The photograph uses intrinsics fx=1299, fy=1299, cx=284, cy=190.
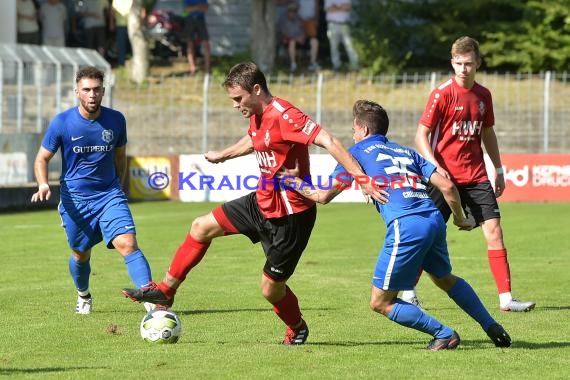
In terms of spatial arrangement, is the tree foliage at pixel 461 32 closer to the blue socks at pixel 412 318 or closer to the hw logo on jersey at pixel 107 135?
the hw logo on jersey at pixel 107 135

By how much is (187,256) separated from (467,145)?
2.93 metres

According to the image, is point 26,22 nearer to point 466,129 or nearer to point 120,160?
point 120,160

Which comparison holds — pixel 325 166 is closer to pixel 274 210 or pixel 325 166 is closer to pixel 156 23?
pixel 156 23

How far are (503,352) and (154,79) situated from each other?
24.7m

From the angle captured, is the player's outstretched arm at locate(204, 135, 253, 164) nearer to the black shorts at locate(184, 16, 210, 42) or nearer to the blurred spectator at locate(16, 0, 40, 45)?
the blurred spectator at locate(16, 0, 40, 45)

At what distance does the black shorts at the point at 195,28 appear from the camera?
113 feet

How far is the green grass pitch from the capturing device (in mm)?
Result: 8031

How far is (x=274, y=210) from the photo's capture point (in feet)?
29.3

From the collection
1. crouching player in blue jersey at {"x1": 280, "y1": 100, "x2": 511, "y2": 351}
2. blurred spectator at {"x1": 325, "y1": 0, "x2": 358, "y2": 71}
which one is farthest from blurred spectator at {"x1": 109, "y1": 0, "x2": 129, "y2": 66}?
crouching player in blue jersey at {"x1": 280, "y1": 100, "x2": 511, "y2": 351}

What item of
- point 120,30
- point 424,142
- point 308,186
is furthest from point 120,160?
point 120,30

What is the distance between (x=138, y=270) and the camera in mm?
9914

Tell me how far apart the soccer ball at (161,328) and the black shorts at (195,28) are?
25696 millimetres

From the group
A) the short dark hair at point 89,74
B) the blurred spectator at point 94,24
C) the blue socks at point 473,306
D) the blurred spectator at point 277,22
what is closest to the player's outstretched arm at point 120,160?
the short dark hair at point 89,74

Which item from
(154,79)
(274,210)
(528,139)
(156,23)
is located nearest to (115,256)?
(274,210)
